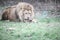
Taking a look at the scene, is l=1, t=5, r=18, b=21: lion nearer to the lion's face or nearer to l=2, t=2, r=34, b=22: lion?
l=2, t=2, r=34, b=22: lion

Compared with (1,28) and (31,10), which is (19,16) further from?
(1,28)

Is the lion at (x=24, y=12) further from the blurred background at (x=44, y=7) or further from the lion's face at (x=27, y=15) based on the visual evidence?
the blurred background at (x=44, y=7)

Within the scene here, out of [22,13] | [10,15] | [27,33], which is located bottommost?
[27,33]

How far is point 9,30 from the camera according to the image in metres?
7.87

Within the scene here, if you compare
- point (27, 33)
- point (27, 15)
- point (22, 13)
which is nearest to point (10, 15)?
point (22, 13)

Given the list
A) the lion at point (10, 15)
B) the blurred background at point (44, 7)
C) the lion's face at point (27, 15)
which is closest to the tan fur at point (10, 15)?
the lion at point (10, 15)

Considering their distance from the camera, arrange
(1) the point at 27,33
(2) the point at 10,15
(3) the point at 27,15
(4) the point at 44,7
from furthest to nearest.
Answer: (4) the point at 44,7, (2) the point at 10,15, (3) the point at 27,15, (1) the point at 27,33

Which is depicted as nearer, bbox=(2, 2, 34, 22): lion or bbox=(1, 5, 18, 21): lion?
bbox=(2, 2, 34, 22): lion

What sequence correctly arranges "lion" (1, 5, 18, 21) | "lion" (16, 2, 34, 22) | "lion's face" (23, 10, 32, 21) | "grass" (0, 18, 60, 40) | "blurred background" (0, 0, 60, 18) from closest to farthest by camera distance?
1. "grass" (0, 18, 60, 40)
2. "lion's face" (23, 10, 32, 21)
3. "lion" (16, 2, 34, 22)
4. "lion" (1, 5, 18, 21)
5. "blurred background" (0, 0, 60, 18)

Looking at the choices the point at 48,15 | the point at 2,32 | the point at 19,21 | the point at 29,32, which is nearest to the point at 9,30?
the point at 2,32

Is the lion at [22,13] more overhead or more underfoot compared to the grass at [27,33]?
more overhead

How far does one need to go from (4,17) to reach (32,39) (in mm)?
4350

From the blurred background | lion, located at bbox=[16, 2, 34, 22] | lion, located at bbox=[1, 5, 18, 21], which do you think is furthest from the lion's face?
the blurred background

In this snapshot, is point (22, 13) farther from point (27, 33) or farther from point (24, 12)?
point (27, 33)
